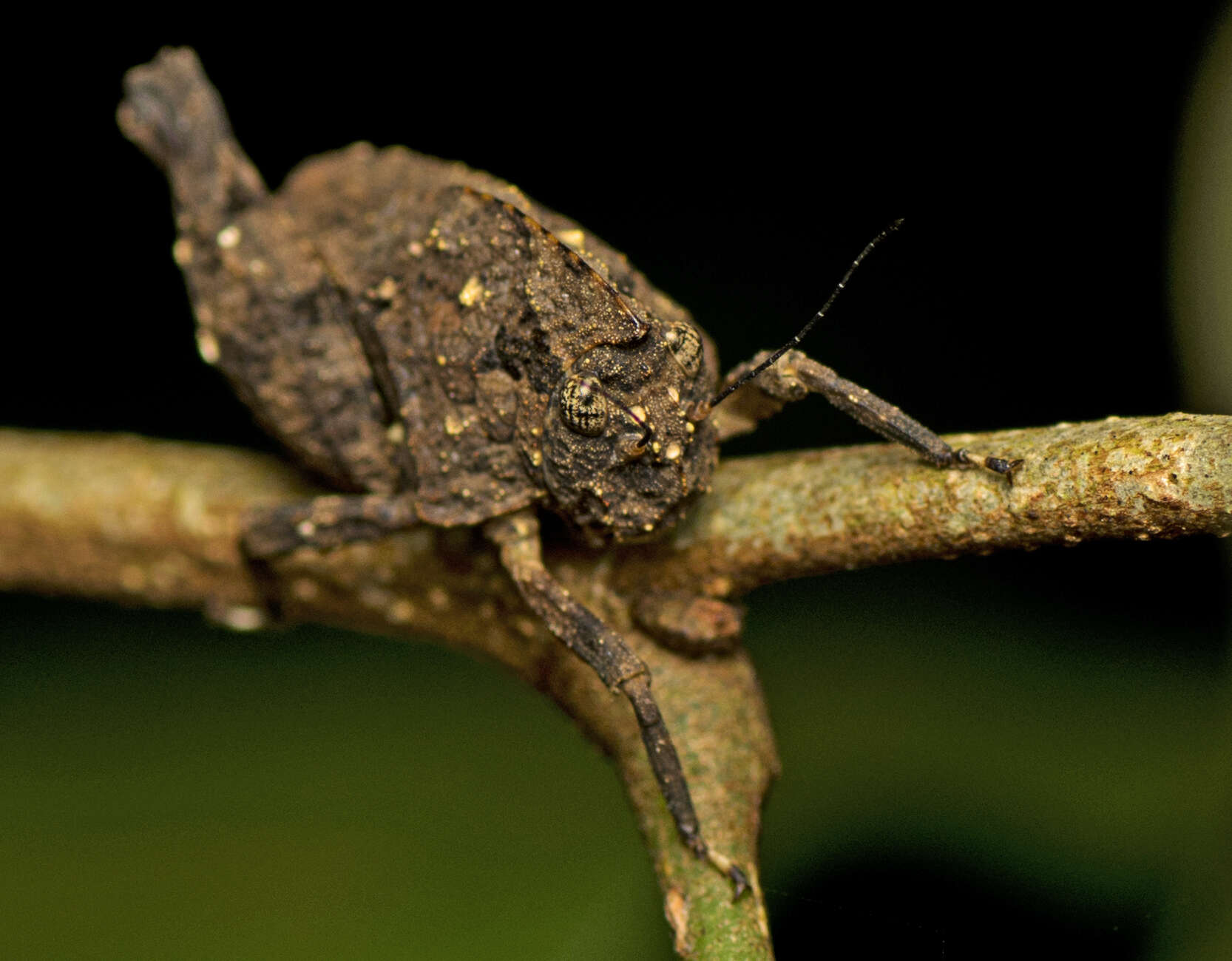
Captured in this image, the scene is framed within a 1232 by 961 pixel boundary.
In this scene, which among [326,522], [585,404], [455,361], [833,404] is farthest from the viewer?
[326,522]

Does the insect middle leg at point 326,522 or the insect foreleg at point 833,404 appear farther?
the insect middle leg at point 326,522

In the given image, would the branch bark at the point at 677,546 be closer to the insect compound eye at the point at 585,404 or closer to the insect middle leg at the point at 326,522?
the insect middle leg at the point at 326,522

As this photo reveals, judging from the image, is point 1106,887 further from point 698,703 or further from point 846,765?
point 698,703

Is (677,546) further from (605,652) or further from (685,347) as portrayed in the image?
(685,347)

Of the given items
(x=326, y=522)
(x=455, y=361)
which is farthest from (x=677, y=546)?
(x=326, y=522)

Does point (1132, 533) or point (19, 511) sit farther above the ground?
point (1132, 533)

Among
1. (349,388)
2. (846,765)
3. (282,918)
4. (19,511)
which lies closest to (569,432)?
(349,388)

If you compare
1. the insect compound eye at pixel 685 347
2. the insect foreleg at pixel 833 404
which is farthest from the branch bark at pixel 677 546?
the insect compound eye at pixel 685 347
